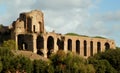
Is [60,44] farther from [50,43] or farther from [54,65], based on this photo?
[54,65]

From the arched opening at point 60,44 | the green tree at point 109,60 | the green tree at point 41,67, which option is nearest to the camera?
the green tree at point 41,67

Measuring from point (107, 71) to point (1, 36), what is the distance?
1163 inches

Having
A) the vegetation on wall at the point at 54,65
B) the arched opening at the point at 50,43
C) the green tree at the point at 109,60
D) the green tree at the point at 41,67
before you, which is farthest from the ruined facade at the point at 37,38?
the green tree at the point at 41,67

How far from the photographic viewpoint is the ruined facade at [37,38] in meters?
122

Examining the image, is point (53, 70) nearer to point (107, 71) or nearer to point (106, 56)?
point (107, 71)

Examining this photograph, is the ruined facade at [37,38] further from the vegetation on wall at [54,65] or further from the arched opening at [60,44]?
the vegetation on wall at [54,65]

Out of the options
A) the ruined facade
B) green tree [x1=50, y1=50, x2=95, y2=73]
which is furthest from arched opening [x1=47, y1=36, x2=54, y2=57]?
green tree [x1=50, y1=50, x2=95, y2=73]

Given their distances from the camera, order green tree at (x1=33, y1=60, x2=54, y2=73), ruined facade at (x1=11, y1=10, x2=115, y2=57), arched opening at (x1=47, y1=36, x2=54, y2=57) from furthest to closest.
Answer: arched opening at (x1=47, y1=36, x2=54, y2=57) < ruined facade at (x1=11, y1=10, x2=115, y2=57) < green tree at (x1=33, y1=60, x2=54, y2=73)

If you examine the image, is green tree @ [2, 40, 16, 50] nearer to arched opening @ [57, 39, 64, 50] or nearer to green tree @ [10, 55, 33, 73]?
arched opening @ [57, 39, 64, 50]

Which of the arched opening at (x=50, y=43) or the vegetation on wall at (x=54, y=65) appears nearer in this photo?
the vegetation on wall at (x=54, y=65)

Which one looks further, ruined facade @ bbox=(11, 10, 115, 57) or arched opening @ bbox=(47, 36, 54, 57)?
arched opening @ bbox=(47, 36, 54, 57)

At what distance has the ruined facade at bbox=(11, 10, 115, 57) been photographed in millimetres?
121875

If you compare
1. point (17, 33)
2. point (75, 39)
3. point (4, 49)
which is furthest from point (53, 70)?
point (75, 39)

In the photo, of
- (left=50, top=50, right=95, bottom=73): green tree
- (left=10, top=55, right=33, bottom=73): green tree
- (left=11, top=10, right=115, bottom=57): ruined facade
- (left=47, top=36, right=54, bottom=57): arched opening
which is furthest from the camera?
(left=47, top=36, right=54, bottom=57): arched opening
